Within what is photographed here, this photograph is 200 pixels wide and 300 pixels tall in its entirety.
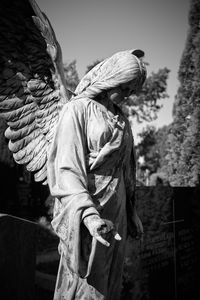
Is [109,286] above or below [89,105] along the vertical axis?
below

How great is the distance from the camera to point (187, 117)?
35.7 ft

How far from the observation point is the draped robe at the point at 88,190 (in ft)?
5.51

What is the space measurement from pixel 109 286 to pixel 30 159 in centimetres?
139

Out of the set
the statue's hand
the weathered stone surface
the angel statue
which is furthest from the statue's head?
the weathered stone surface

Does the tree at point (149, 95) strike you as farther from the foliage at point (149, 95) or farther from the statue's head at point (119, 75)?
the statue's head at point (119, 75)

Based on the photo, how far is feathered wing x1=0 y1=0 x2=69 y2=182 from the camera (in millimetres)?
2635

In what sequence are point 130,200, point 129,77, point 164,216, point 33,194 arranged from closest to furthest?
1. point 129,77
2. point 130,200
3. point 164,216
4. point 33,194

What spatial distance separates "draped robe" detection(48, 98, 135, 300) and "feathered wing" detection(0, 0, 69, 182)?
0.89m

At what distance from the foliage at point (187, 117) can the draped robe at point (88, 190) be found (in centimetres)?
830

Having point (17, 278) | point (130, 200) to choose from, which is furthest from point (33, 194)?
point (130, 200)

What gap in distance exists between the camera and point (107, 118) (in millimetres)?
2018

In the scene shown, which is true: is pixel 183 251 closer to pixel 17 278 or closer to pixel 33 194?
pixel 33 194

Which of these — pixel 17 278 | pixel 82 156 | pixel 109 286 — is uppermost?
pixel 82 156

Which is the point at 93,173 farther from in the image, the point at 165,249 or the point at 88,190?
the point at 165,249
